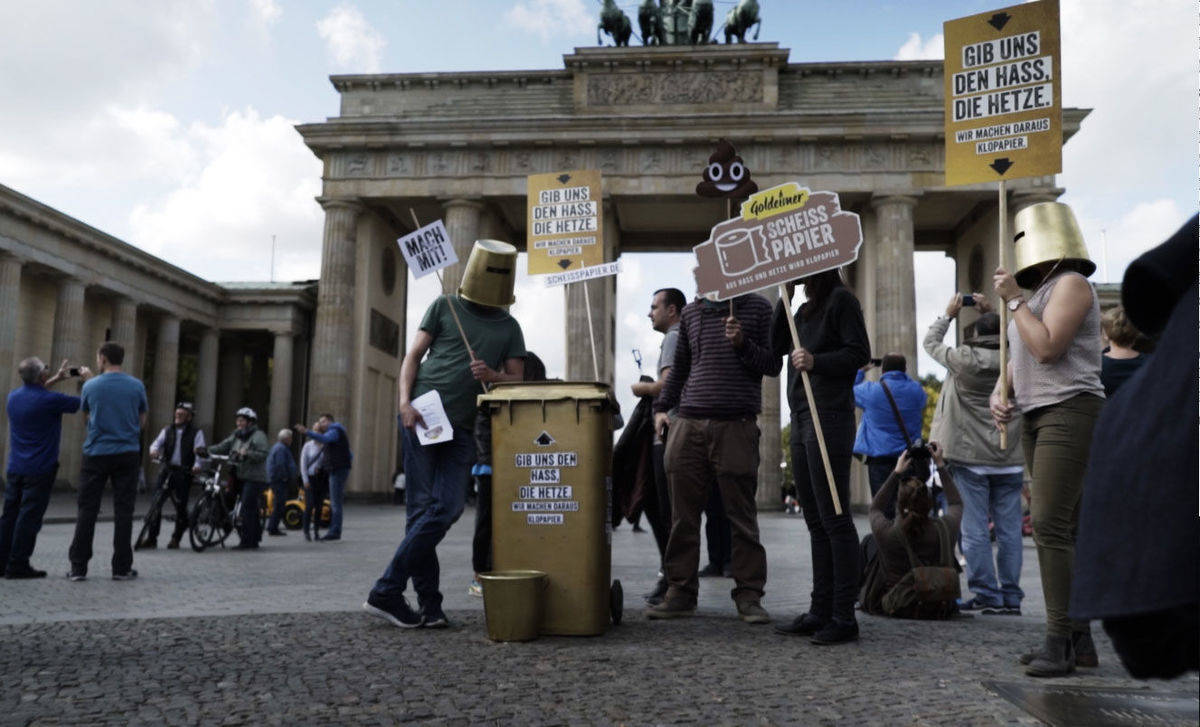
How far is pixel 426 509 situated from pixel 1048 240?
127 inches

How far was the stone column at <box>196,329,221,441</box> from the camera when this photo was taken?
40.8m

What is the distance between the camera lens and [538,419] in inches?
200

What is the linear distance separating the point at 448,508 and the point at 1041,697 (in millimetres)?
2897

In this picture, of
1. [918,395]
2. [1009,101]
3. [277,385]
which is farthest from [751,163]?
[1009,101]

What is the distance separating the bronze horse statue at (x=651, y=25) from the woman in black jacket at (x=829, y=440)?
3392 centimetres

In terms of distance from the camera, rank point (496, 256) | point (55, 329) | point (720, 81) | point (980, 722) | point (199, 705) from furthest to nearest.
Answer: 1. point (720, 81)
2. point (55, 329)
3. point (496, 256)
4. point (199, 705)
5. point (980, 722)

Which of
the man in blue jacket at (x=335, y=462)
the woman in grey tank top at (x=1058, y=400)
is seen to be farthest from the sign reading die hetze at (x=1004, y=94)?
the man in blue jacket at (x=335, y=462)

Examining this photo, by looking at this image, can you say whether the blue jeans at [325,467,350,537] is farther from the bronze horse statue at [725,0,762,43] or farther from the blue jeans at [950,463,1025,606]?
the bronze horse statue at [725,0,762,43]

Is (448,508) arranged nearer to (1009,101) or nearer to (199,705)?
(199,705)

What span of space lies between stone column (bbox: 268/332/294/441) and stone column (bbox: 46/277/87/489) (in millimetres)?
7713

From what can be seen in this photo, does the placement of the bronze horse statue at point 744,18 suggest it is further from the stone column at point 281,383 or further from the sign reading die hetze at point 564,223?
the sign reading die hetze at point 564,223

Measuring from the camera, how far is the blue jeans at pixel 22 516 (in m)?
7.98

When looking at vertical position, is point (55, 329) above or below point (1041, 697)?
above

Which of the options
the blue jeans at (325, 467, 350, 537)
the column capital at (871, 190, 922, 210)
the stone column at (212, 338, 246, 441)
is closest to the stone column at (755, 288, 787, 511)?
the column capital at (871, 190, 922, 210)
